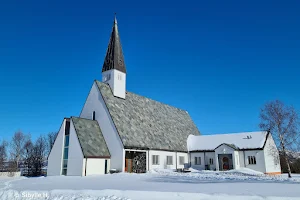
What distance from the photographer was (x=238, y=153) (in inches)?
1261

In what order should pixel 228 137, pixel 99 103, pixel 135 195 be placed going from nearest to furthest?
pixel 135 195, pixel 99 103, pixel 228 137

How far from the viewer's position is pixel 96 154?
2442 cm

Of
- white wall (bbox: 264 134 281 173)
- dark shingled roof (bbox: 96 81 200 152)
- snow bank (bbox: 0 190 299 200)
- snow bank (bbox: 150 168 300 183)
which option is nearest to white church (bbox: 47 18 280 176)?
dark shingled roof (bbox: 96 81 200 152)

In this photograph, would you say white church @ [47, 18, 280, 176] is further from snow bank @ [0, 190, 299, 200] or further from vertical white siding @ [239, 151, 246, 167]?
snow bank @ [0, 190, 299, 200]

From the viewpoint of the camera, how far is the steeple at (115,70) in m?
30.5

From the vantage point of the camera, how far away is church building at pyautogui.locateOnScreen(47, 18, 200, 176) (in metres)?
24.5

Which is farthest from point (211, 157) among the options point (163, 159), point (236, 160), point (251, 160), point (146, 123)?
point (146, 123)

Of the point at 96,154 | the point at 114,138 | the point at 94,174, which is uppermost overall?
the point at 114,138

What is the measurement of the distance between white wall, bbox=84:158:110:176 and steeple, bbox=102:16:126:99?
29.4ft

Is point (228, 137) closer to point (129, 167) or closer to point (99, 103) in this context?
point (129, 167)

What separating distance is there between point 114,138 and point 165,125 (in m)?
11.1

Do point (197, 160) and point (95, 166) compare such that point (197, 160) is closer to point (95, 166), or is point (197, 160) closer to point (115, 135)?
point (115, 135)

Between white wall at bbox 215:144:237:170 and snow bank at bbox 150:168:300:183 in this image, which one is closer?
snow bank at bbox 150:168:300:183

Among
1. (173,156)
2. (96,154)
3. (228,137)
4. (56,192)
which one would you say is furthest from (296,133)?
(56,192)
